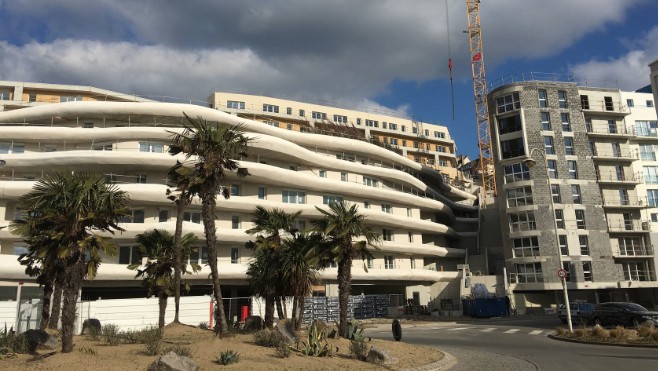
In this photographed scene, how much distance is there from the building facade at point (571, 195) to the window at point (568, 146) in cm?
13

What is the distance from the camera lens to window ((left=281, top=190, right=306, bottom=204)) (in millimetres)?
49500

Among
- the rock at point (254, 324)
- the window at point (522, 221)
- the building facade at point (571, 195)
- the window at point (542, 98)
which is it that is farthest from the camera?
the window at point (542, 98)

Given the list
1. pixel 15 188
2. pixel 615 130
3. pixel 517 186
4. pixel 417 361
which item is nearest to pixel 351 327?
pixel 417 361

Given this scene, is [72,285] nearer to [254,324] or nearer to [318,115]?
[254,324]

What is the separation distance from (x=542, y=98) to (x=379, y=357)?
53.4 m

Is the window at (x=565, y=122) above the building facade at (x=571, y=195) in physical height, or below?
above

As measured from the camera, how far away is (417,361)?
1848 centimetres

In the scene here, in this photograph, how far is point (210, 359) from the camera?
16594mm

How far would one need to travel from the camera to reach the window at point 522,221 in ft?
188

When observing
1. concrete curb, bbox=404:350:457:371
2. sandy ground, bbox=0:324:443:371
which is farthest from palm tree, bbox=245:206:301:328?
concrete curb, bbox=404:350:457:371

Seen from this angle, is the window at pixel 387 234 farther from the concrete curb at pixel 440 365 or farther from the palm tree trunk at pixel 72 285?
the palm tree trunk at pixel 72 285

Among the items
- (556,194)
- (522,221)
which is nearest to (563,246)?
(522,221)

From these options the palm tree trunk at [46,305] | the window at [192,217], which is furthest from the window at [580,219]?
the palm tree trunk at [46,305]

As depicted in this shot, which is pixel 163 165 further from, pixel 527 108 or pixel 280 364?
pixel 527 108
